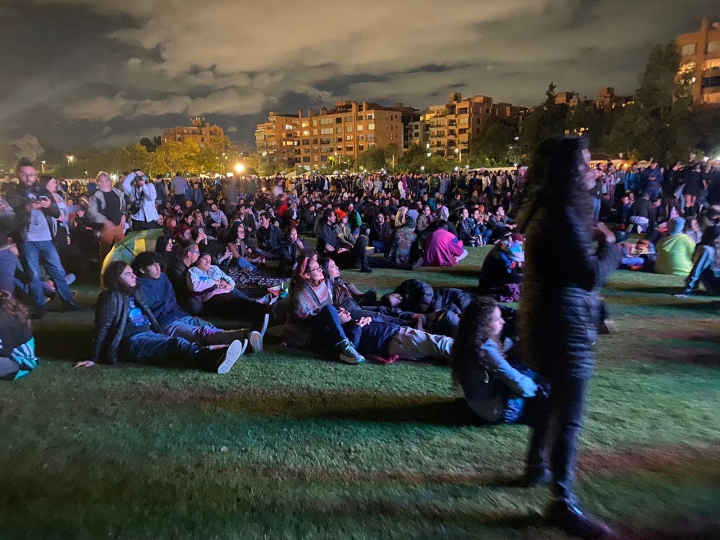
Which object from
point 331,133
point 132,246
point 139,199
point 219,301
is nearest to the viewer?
point 219,301

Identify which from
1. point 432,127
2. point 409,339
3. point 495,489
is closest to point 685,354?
point 409,339

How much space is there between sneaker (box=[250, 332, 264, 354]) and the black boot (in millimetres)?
3700

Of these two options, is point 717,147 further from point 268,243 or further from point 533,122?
point 268,243

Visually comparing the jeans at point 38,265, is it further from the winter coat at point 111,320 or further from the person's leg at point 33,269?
the winter coat at point 111,320

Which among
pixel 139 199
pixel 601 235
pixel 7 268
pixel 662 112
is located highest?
pixel 662 112

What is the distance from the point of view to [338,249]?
11367 millimetres

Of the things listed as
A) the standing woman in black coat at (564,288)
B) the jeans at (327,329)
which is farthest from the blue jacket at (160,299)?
the standing woman in black coat at (564,288)

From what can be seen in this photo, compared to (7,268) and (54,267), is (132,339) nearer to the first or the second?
(7,268)

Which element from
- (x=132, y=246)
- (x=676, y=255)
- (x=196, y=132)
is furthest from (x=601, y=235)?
(x=196, y=132)

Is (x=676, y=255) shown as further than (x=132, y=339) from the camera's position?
Yes

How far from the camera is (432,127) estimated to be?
436ft

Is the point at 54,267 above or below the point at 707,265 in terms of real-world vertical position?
above

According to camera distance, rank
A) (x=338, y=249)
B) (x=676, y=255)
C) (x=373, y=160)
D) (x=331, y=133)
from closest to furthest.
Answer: (x=676, y=255) < (x=338, y=249) < (x=373, y=160) < (x=331, y=133)

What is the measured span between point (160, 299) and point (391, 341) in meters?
2.65
